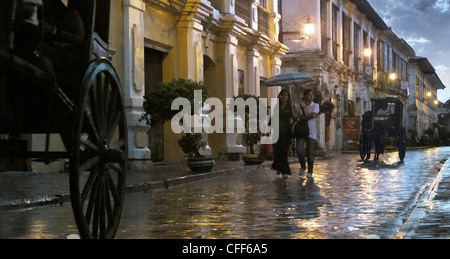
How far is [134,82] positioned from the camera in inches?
639

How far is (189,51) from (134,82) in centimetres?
366

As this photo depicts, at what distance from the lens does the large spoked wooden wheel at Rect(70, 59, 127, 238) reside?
4.09 metres

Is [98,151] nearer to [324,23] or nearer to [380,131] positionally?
[380,131]

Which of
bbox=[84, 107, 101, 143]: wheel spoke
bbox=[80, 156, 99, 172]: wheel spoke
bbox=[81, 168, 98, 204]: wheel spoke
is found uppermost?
bbox=[84, 107, 101, 143]: wheel spoke

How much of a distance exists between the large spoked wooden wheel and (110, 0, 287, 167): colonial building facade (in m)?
11.0

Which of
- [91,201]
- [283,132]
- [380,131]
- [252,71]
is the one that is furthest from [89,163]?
[252,71]

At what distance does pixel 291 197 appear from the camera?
9695 mm

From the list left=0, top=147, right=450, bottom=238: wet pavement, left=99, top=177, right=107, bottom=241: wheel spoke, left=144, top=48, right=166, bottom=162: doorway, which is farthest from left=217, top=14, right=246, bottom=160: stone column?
left=99, top=177, right=107, bottom=241: wheel spoke

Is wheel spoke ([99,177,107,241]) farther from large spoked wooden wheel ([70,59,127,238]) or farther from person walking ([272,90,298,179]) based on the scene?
person walking ([272,90,298,179])

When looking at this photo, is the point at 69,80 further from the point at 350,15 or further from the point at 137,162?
the point at 350,15

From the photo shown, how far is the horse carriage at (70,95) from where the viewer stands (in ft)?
12.4

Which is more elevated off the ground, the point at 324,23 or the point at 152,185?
the point at 324,23

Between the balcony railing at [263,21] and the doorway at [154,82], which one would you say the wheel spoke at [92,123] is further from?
the balcony railing at [263,21]

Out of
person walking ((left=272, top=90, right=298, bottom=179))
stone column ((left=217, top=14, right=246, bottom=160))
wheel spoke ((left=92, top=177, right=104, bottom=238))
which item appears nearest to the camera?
wheel spoke ((left=92, top=177, right=104, bottom=238))
